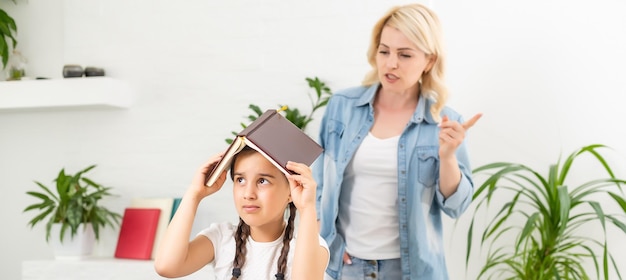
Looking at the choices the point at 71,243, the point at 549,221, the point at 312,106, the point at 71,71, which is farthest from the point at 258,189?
the point at 71,71

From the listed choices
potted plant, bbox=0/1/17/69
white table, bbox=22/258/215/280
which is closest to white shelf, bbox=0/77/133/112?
potted plant, bbox=0/1/17/69

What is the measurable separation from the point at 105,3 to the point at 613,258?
8.92 feet

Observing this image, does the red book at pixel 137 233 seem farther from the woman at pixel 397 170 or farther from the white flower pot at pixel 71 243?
the woman at pixel 397 170

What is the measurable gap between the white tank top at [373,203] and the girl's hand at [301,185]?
676 millimetres

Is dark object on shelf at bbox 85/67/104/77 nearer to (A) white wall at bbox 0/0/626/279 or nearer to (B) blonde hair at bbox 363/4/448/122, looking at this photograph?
(A) white wall at bbox 0/0/626/279

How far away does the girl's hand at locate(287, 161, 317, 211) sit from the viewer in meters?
1.69

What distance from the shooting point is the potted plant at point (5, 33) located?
12.8 feet

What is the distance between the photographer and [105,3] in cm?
390

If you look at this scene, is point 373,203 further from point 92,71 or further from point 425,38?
point 92,71

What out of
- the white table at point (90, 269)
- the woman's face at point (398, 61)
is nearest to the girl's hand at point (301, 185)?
the woman's face at point (398, 61)

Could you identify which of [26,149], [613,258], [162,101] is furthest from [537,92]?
[26,149]

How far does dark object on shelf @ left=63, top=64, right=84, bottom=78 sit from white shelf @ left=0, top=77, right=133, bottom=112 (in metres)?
0.05

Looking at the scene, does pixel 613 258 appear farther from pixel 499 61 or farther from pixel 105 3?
pixel 105 3

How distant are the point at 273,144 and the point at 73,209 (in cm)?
222
